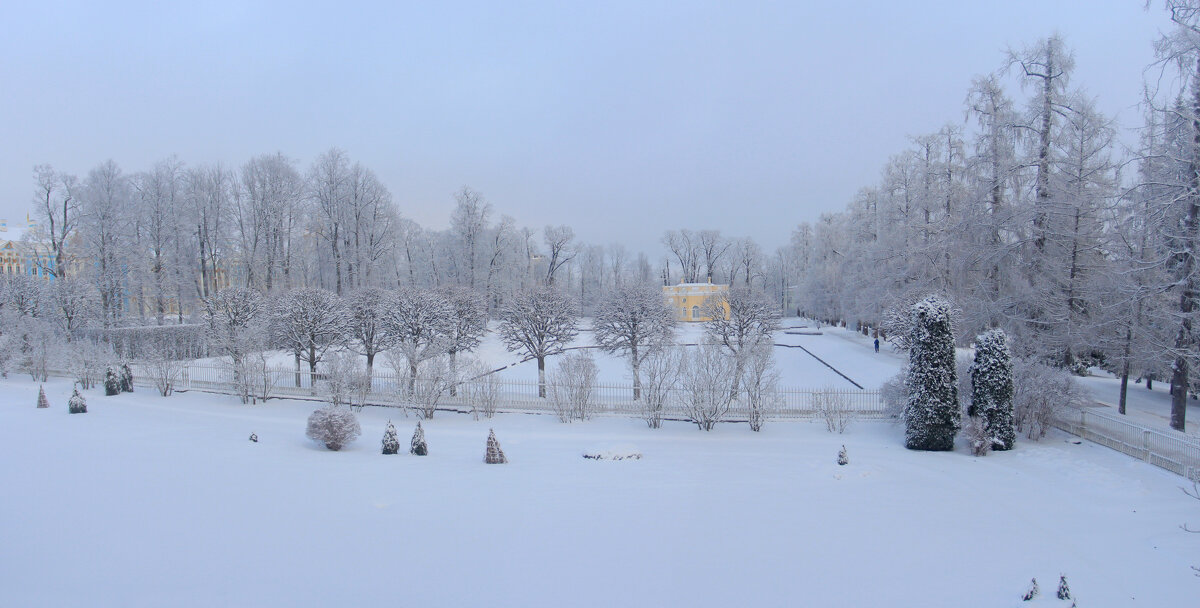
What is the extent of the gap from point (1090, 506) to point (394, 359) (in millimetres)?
16757

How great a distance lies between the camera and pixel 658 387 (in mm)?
15562

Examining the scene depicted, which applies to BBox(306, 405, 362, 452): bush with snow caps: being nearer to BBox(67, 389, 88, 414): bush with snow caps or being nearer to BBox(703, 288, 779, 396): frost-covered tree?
BBox(67, 389, 88, 414): bush with snow caps

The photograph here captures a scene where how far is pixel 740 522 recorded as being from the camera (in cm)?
835

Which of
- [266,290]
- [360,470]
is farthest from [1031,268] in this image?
[266,290]

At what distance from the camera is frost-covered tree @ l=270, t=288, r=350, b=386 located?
19406 millimetres

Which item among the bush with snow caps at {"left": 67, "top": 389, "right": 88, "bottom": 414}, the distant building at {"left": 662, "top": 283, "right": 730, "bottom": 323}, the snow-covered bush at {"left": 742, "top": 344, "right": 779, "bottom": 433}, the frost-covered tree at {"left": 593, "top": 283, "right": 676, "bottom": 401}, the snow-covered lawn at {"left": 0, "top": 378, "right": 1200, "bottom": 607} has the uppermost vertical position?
the distant building at {"left": 662, "top": 283, "right": 730, "bottom": 323}

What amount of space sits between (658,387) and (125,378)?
1926 centimetres

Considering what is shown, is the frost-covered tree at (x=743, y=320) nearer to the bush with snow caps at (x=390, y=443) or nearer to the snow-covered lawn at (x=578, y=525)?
the snow-covered lawn at (x=578, y=525)

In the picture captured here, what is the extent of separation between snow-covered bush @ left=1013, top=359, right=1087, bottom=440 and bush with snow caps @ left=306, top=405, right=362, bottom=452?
15658 mm

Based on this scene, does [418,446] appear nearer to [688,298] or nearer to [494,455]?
[494,455]

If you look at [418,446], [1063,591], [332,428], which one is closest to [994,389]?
[1063,591]

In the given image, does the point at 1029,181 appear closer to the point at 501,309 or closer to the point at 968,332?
the point at 968,332

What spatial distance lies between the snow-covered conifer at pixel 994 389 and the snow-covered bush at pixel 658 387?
707 centimetres

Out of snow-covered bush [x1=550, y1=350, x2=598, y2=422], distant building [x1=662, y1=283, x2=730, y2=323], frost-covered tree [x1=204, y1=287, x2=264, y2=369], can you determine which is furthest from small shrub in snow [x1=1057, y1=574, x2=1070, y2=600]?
distant building [x1=662, y1=283, x2=730, y2=323]
